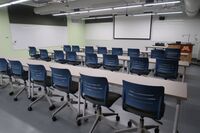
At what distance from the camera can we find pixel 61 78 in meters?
2.81

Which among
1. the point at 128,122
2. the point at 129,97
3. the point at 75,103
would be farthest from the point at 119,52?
the point at 129,97

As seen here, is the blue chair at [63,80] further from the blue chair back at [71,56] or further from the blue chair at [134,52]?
the blue chair at [134,52]

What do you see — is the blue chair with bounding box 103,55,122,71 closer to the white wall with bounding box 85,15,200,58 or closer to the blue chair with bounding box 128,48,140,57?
the blue chair with bounding box 128,48,140,57

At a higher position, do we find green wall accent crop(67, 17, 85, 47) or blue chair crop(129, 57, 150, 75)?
green wall accent crop(67, 17, 85, 47)

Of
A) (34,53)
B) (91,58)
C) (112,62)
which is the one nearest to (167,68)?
(112,62)

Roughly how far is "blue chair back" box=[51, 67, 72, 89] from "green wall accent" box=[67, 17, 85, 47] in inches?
348

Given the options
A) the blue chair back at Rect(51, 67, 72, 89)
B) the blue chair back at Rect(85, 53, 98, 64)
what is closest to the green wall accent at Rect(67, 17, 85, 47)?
the blue chair back at Rect(85, 53, 98, 64)

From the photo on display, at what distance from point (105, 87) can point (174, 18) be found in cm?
927

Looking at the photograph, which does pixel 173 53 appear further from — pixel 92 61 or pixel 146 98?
pixel 146 98

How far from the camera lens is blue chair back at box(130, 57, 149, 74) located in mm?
4250

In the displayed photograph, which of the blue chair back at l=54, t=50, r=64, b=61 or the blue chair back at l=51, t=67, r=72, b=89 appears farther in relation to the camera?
the blue chair back at l=54, t=50, r=64, b=61

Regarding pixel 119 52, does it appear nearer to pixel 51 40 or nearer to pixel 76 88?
pixel 76 88

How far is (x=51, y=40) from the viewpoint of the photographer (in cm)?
1000

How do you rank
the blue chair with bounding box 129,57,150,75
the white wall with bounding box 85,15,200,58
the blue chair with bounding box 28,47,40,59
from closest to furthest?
the blue chair with bounding box 129,57,150,75 < the blue chair with bounding box 28,47,40,59 < the white wall with bounding box 85,15,200,58
